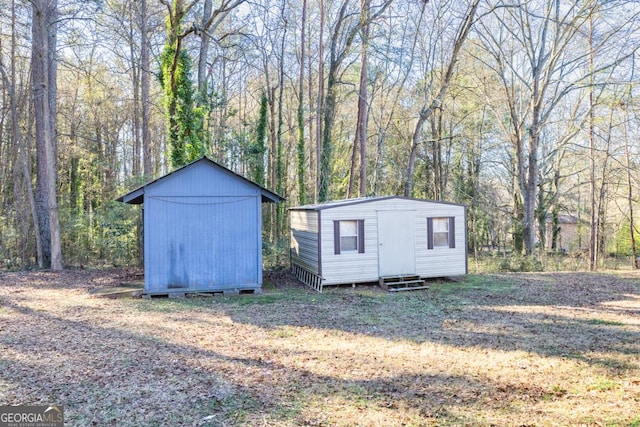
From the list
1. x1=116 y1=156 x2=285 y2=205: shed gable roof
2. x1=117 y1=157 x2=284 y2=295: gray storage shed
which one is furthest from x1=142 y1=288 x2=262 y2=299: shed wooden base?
x1=116 y1=156 x2=285 y2=205: shed gable roof

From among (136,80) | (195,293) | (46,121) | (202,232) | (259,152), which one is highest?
(136,80)

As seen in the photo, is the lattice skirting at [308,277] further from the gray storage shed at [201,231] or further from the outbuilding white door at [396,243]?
the outbuilding white door at [396,243]

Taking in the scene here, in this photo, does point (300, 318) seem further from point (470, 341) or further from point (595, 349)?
point (595, 349)

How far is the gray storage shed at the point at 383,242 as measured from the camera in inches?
410

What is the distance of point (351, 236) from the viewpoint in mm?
10656

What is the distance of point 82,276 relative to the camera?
1167 centimetres

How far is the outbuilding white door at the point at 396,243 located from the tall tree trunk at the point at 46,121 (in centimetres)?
940

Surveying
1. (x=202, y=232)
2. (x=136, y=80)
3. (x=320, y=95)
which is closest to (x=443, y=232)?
(x=202, y=232)

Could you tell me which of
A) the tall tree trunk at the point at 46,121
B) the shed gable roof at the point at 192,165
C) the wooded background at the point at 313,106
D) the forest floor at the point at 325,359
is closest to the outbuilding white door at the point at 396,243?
the forest floor at the point at 325,359

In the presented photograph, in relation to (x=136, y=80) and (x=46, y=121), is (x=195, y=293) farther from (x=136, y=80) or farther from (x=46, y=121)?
(x=136, y=80)

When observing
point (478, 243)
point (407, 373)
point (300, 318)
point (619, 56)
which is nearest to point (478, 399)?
point (407, 373)

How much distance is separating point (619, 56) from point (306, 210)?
12.4 meters

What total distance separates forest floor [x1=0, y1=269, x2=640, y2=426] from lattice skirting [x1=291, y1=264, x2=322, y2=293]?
1025mm

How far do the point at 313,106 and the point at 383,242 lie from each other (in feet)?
33.1
